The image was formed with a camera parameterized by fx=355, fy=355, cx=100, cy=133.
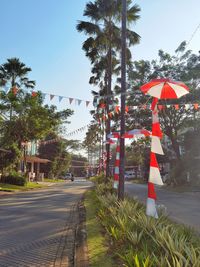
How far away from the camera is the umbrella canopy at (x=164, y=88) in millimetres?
7739

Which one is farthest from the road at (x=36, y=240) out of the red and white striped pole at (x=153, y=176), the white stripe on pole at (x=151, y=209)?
the red and white striped pole at (x=153, y=176)

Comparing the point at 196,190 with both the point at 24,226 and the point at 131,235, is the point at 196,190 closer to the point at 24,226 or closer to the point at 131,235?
the point at 24,226

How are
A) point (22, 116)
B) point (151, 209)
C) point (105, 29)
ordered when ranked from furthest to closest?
point (22, 116) < point (105, 29) < point (151, 209)

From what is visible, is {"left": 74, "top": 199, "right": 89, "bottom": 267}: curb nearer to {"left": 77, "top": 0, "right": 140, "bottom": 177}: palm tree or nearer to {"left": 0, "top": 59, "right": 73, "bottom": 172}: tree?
{"left": 77, "top": 0, "right": 140, "bottom": 177}: palm tree

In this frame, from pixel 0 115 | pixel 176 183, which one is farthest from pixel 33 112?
pixel 176 183

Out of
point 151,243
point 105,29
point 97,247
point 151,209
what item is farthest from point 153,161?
point 105,29

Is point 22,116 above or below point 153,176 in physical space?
above

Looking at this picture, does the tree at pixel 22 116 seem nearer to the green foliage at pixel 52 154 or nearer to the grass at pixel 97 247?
the grass at pixel 97 247

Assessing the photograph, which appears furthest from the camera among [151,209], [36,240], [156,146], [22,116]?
[22,116]

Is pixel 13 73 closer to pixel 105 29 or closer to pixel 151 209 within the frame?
pixel 105 29

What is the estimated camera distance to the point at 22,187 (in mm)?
34562

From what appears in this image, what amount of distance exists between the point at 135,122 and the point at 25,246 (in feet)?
88.4

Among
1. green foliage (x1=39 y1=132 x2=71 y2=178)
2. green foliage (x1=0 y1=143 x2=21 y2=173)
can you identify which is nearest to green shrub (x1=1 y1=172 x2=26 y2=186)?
green foliage (x1=0 y1=143 x2=21 y2=173)

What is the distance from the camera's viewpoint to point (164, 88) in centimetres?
787
